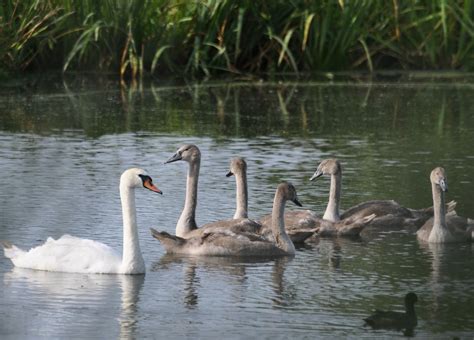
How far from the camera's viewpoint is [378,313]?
340 inches

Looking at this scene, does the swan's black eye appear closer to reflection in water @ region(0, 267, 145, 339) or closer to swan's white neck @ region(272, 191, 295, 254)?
reflection in water @ region(0, 267, 145, 339)

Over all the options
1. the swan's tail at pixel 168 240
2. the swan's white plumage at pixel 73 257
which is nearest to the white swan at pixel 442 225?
the swan's tail at pixel 168 240

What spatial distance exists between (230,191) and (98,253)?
3557 mm

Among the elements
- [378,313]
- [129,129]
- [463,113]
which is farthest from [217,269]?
[463,113]

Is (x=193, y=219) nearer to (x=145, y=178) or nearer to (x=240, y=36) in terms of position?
(x=145, y=178)

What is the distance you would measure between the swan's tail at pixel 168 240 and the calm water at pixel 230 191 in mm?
112

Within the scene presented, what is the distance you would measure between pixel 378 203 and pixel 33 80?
34.9 ft

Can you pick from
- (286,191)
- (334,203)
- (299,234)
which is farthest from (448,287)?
(334,203)

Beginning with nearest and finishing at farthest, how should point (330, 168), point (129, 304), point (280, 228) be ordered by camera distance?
point (129, 304) → point (280, 228) → point (330, 168)

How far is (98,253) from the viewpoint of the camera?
32.6 feet

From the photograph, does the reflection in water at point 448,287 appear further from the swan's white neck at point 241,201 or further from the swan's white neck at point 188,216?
the swan's white neck at point 188,216

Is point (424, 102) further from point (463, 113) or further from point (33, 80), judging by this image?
point (33, 80)

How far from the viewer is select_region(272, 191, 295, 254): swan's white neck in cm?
1079

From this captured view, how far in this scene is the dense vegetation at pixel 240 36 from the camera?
21.6 m
